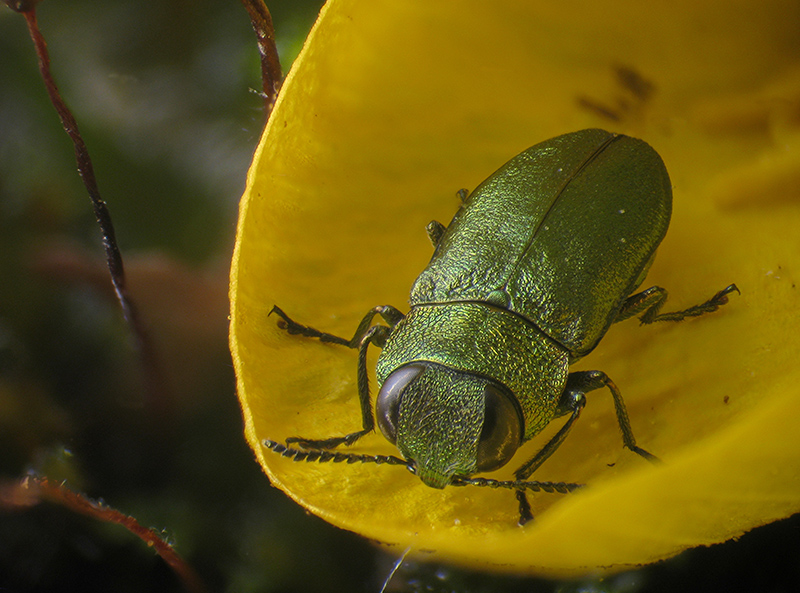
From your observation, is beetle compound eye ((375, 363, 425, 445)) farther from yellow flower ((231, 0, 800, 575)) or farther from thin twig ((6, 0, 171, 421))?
thin twig ((6, 0, 171, 421))

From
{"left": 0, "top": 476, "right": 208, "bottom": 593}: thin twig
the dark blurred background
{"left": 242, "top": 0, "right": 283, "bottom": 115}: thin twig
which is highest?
{"left": 242, "top": 0, "right": 283, "bottom": 115}: thin twig

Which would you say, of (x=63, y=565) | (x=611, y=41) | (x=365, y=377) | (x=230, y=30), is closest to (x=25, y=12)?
(x=230, y=30)

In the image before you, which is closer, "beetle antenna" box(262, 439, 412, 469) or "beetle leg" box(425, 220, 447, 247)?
"beetle antenna" box(262, 439, 412, 469)

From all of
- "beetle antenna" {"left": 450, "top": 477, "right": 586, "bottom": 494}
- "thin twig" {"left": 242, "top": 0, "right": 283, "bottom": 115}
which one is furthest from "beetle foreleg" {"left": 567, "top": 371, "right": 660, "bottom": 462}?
"thin twig" {"left": 242, "top": 0, "right": 283, "bottom": 115}

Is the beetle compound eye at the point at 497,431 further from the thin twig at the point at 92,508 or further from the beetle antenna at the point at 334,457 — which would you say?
the thin twig at the point at 92,508

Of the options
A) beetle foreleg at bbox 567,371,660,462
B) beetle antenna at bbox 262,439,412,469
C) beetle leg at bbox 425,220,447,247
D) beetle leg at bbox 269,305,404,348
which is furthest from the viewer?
beetle leg at bbox 425,220,447,247

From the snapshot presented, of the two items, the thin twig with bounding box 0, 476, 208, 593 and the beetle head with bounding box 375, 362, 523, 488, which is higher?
the beetle head with bounding box 375, 362, 523, 488

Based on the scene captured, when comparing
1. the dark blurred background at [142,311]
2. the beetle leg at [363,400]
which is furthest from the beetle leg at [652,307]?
the dark blurred background at [142,311]

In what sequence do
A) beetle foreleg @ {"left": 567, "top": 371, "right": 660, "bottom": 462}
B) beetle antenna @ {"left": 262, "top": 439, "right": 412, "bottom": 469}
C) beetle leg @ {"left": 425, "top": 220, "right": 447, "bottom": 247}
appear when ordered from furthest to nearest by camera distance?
beetle leg @ {"left": 425, "top": 220, "right": 447, "bottom": 247} → beetle foreleg @ {"left": 567, "top": 371, "right": 660, "bottom": 462} → beetle antenna @ {"left": 262, "top": 439, "right": 412, "bottom": 469}
